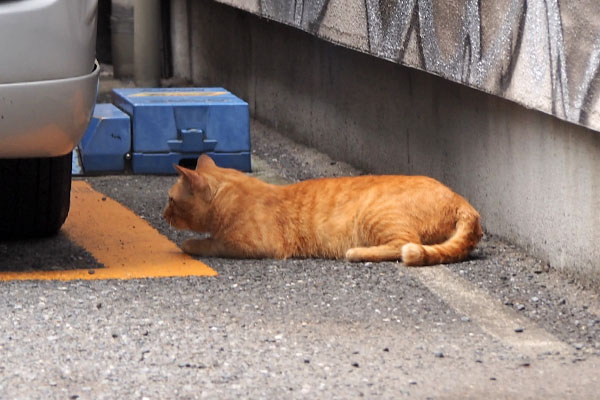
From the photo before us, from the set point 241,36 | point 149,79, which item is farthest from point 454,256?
point 149,79

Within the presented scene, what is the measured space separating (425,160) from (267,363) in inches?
109

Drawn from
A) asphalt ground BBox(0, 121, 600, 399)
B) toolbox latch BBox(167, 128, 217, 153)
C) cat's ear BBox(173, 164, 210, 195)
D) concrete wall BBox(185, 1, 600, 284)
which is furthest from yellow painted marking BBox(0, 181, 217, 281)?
concrete wall BBox(185, 1, 600, 284)

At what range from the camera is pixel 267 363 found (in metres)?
3.64

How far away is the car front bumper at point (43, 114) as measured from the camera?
410 cm

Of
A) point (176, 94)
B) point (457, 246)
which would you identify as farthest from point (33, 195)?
point (176, 94)

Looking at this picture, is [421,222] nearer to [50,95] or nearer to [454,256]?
[454,256]

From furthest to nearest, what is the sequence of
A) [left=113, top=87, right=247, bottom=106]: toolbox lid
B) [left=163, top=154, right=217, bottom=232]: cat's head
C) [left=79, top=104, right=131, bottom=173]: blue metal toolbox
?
[left=113, top=87, right=247, bottom=106]: toolbox lid, [left=79, top=104, right=131, bottom=173]: blue metal toolbox, [left=163, top=154, right=217, bottom=232]: cat's head

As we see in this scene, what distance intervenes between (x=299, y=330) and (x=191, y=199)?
4.34 feet

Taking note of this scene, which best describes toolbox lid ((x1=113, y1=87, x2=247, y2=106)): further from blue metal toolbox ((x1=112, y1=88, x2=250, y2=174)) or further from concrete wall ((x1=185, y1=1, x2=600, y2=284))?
concrete wall ((x1=185, y1=1, x2=600, y2=284))

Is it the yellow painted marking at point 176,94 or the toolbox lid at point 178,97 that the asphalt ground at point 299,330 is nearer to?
the toolbox lid at point 178,97

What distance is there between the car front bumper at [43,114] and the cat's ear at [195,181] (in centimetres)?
79

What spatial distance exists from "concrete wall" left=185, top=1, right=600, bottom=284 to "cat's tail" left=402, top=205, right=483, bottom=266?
0.31 m

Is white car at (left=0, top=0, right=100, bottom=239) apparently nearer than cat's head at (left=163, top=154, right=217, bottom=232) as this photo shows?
Yes

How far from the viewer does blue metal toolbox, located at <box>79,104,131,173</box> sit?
6883mm
